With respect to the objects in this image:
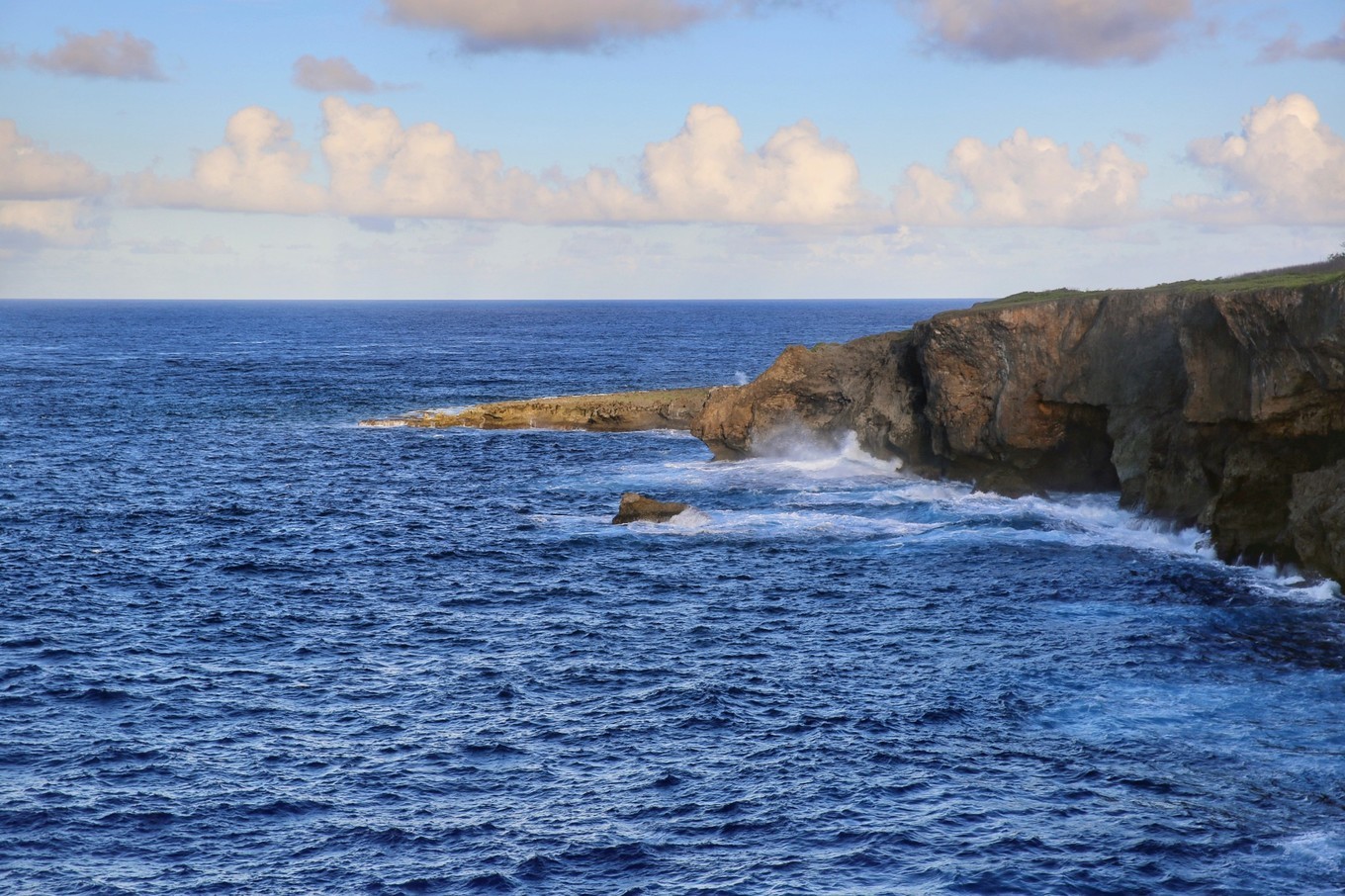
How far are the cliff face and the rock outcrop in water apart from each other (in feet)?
50.4

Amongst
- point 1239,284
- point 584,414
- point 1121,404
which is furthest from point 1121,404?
point 584,414

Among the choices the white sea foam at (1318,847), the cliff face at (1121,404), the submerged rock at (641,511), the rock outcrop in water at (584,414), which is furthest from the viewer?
the rock outcrop in water at (584,414)

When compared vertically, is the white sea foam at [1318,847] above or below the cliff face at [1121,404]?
below

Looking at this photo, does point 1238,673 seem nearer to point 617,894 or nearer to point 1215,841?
point 1215,841

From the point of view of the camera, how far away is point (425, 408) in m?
101

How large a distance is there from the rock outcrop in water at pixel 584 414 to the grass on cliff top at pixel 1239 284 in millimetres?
28217

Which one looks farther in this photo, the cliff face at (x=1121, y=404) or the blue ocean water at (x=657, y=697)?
the cliff face at (x=1121, y=404)

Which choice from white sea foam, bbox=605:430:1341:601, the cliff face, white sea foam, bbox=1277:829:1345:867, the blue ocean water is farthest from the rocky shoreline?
white sea foam, bbox=1277:829:1345:867

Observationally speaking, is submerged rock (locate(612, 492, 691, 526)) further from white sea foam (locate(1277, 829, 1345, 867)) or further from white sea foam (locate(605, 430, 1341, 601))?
white sea foam (locate(1277, 829, 1345, 867))

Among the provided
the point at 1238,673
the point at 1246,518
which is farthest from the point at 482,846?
the point at 1246,518

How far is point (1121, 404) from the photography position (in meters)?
53.1

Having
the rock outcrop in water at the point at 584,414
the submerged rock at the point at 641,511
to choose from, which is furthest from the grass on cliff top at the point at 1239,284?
the rock outcrop in water at the point at 584,414

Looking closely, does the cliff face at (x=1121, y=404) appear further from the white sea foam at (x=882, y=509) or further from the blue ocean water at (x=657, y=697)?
the blue ocean water at (x=657, y=697)

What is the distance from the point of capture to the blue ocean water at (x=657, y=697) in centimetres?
2561
